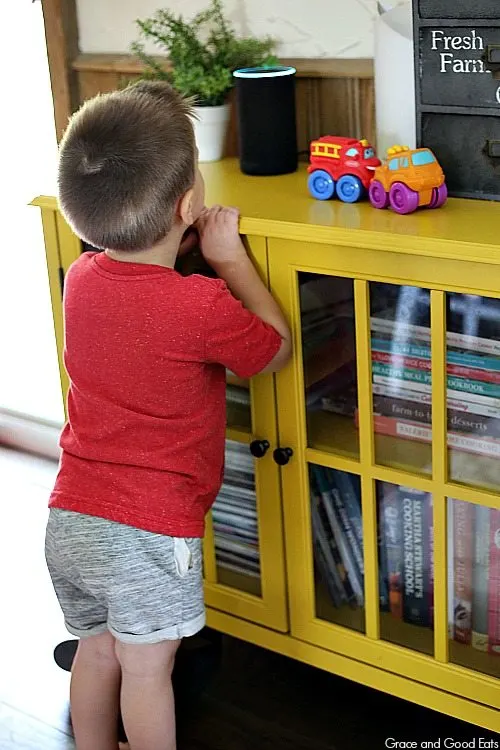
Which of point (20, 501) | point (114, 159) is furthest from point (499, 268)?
point (20, 501)

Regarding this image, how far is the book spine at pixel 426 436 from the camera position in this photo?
1.53 meters

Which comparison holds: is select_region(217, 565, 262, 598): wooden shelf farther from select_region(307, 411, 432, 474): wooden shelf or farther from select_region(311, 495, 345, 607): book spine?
select_region(307, 411, 432, 474): wooden shelf

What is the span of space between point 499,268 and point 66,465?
2.27 ft

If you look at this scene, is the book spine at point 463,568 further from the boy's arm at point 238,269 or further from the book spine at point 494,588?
the boy's arm at point 238,269

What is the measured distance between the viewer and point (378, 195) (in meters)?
1.58

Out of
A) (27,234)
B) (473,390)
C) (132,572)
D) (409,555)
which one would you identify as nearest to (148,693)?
(132,572)

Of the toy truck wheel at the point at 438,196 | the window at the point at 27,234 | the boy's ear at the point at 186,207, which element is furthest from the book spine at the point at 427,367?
the window at the point at 27,234

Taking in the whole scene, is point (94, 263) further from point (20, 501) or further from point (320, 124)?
point (20, 501)

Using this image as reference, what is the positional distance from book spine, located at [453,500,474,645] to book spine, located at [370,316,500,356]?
231 millimetres

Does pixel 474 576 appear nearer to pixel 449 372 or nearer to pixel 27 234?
pixel 449 372

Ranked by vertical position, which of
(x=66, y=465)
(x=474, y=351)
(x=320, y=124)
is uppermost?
(x=320, y=124)

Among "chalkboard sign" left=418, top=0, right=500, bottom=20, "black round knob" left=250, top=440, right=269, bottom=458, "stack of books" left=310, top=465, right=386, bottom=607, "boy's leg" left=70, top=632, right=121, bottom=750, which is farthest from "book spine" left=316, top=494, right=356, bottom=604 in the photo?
"chalkboard sign" left=418, top=0, right=500, bottom=20

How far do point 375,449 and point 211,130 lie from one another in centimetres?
68

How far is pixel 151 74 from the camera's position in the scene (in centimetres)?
200
